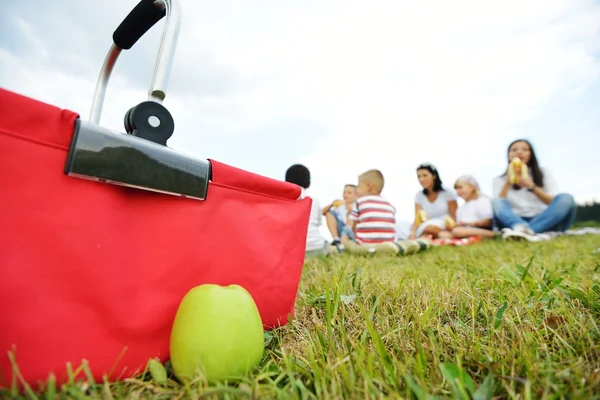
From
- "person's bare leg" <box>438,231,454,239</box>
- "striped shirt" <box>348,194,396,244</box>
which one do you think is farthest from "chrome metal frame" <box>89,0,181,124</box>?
"person's bare leg" <box>438,231,454,239</box>

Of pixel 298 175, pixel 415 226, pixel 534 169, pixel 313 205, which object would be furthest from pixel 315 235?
pixel 534 169

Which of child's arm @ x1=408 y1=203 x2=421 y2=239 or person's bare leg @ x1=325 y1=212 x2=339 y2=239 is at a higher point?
child's arm @ x1=408 y1=203 x2=421 y2=239

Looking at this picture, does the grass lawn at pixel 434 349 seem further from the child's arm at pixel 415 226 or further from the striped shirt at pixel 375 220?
the child's arm at pixel 415 226

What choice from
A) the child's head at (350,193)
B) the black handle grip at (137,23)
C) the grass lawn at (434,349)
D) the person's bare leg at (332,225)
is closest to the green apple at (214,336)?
the grass lawn at (434,349)

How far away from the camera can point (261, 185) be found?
2.87ft

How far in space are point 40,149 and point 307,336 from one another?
0.65 meters

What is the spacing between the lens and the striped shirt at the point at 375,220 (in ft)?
11.9

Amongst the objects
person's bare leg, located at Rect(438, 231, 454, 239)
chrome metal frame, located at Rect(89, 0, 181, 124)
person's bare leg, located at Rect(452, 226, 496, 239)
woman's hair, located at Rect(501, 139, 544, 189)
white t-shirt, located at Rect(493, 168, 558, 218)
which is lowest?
person's bare leg, located at Rect(438, 231, 454, 239)

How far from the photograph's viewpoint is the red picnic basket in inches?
21.5

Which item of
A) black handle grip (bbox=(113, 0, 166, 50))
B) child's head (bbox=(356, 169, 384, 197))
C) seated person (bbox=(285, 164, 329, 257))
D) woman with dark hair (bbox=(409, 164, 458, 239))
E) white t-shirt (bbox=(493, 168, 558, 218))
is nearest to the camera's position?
black handle grip (bbox=(113, 0, 166, 50))

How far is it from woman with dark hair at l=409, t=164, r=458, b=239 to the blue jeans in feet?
2.34

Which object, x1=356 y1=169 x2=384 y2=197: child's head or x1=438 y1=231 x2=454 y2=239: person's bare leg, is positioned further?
x1=438 y1=231 x2=454 y2=239: person's bare leg

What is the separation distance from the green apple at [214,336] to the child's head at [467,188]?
182 inches

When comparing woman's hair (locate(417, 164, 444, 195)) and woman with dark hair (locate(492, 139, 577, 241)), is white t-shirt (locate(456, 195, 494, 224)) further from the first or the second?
woman's hair (locate(417, 164, 444, 195))
